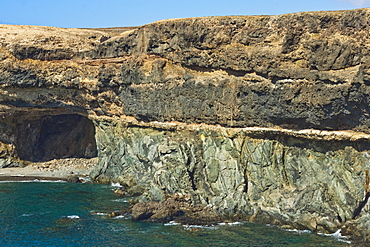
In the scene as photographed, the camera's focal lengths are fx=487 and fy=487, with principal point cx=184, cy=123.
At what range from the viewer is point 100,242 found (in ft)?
139

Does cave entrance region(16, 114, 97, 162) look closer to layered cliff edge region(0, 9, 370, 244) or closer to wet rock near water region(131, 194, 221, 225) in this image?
layered cliff edge region(0, 9, 370, 244)

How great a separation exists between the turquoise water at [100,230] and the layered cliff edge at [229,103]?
3807 mm

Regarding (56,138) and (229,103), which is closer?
(229,103)

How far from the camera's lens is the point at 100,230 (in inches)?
1791

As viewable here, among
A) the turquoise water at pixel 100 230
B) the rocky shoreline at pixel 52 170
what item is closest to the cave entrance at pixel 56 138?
the rocky shoreline at pixel 52 170

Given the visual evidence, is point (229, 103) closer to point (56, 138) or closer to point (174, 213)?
point (174, 213)

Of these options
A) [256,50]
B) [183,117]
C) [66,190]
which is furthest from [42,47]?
[256,50]

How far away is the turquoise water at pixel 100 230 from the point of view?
137ft

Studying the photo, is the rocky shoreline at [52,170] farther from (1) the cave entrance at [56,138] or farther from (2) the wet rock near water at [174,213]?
(2) the wet rock near water at [174,213]

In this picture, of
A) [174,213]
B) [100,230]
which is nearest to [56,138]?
[174,213]

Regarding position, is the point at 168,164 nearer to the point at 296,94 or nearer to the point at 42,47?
the point at 296,94

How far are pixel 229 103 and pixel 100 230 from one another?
751 inches

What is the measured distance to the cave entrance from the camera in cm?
8250

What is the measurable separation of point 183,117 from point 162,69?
21.3 ft
